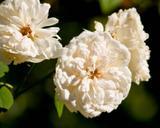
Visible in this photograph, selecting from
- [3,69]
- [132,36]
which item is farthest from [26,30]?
[132,36]

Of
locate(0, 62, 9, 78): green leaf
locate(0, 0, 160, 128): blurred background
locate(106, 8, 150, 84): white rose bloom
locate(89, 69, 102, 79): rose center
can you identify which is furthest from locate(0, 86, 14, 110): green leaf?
locate(0, 0, 160, 128): blurred background

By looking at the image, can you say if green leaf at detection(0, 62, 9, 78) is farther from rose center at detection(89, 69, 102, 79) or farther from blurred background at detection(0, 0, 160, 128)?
blurred background at detection(0, 0, 160, 128)

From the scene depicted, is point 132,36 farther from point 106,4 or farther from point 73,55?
point 106,4

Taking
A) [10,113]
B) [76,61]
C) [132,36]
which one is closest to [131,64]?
[132,36]

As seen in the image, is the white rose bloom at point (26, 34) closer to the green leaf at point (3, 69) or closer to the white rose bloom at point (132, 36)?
the green leaf at point (3, 69)

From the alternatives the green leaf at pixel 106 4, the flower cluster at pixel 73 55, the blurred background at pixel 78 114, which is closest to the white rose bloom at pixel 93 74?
the flower cluster at pixel 73 55

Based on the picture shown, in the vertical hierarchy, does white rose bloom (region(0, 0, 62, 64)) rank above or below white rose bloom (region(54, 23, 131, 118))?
above

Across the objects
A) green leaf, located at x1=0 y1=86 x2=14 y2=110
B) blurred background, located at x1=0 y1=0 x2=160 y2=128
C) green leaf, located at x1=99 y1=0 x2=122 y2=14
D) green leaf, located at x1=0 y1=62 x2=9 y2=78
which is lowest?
blurred background, located at x1=0 y1=0 x2=160 y2=128

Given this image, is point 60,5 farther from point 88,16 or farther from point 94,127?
point 94,127
